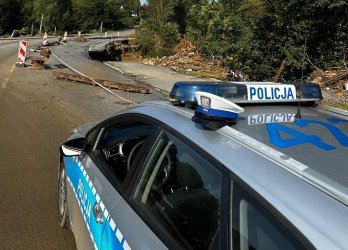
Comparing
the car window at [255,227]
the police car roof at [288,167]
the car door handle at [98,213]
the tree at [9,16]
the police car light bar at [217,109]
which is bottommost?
the car door handle at [98,213]

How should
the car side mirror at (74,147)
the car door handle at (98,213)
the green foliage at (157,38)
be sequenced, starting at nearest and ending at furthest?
1. the car door handle at (98,213)
2. the car side mirror at (74,147)
3. the green foliage at (157,38)

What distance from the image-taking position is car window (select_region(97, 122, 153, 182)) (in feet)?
10.1

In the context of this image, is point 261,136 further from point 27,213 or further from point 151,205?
point 27,213

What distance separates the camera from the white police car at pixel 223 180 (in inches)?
58.5

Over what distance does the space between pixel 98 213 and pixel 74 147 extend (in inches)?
40.5

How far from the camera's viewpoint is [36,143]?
23.8 feet

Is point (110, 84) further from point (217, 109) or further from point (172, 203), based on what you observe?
point (217, 109)

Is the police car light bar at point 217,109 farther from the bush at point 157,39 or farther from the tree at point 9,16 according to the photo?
the tree at point 9,16

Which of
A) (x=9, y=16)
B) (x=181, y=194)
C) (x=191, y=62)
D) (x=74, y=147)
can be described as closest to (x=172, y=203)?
(x=181, y=194)

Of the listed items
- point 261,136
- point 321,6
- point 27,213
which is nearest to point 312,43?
point 321,6

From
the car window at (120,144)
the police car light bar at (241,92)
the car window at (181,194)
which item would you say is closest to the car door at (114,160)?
the car window at (120,144)

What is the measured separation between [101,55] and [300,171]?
104 feet

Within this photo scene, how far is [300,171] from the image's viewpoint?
5.36ft

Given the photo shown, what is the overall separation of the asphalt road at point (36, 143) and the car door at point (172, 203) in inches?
68.8
